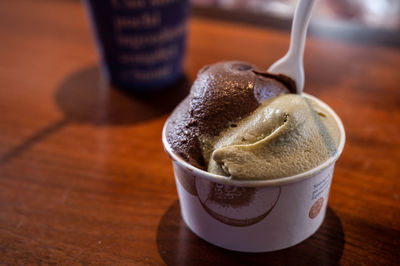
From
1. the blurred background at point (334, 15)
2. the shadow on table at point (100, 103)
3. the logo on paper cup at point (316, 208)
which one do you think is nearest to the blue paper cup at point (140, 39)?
the shadow on table at point (100, 103)

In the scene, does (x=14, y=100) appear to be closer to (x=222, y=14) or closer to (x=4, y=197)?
(x=4, y=197)

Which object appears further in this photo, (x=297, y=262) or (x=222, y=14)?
(x=222, y=14)

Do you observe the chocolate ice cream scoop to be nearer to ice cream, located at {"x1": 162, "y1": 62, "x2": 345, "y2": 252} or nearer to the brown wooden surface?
ice cream, located at {"x1": 162, "y1": 62, "x2": 345, "y2": 252}

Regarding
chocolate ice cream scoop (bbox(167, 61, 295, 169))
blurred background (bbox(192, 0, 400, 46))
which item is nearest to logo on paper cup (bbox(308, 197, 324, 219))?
chocolate ice cream scoop (bbox(167, 61, 295, 169))

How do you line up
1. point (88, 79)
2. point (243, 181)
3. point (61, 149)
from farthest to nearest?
1. point (88, 79)
2. point (61, 149)
3. point (243, 181)

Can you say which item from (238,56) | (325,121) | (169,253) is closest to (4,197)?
(169,253)
